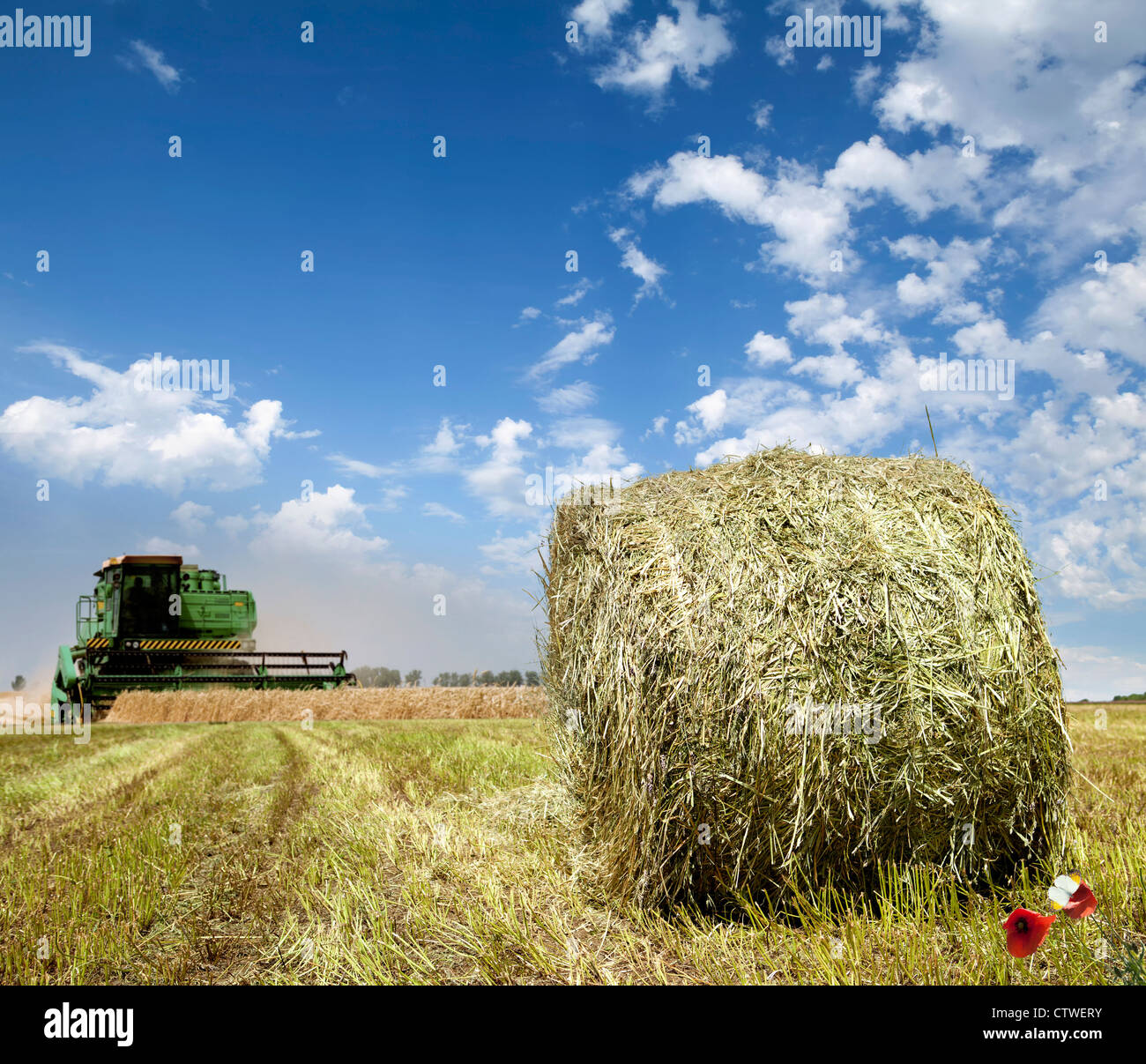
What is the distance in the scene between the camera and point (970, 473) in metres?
Answer: 4.29

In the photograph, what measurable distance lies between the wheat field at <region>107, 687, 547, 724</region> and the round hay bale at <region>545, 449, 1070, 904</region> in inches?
562

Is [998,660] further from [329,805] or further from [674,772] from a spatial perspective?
[329,805]

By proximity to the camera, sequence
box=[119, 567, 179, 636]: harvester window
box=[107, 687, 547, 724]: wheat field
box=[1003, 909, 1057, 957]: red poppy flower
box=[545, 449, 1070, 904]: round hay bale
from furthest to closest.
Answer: box=[119, 567, 179, 636]: harvester window → box=[107, 687, 547, 724]: wheat field → box=[545, 449, 1070, 904]: round hay bale → box=[1003, 909, 1057, 957]: red poppy flower

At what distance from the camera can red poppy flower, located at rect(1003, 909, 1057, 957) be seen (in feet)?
7.63

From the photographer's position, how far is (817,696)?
3.37 m

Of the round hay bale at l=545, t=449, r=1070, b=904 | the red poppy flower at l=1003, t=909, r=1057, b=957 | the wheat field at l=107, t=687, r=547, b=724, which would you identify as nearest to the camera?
the red poppy flower at l=1003, t=909, r=1057, b=957

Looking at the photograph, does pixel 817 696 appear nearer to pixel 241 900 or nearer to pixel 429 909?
pixel 429 909

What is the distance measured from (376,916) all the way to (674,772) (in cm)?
151

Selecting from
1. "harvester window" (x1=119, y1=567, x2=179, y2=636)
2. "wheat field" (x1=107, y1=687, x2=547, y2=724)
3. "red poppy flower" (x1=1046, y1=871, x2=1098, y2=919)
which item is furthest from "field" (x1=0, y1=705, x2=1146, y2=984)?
"harvester window" (x1=119, y1=567, x2=179, y2=636)

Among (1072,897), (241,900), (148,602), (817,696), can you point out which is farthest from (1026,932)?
(148,602)

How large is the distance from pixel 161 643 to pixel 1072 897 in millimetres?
21035

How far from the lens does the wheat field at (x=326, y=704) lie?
1844 cm

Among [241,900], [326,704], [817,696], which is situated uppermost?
[817,696]

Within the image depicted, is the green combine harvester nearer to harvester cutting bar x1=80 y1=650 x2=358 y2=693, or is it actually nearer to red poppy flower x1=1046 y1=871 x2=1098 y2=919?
harvester cutting bar x1=80 y1=650 x2=358 y2=693
